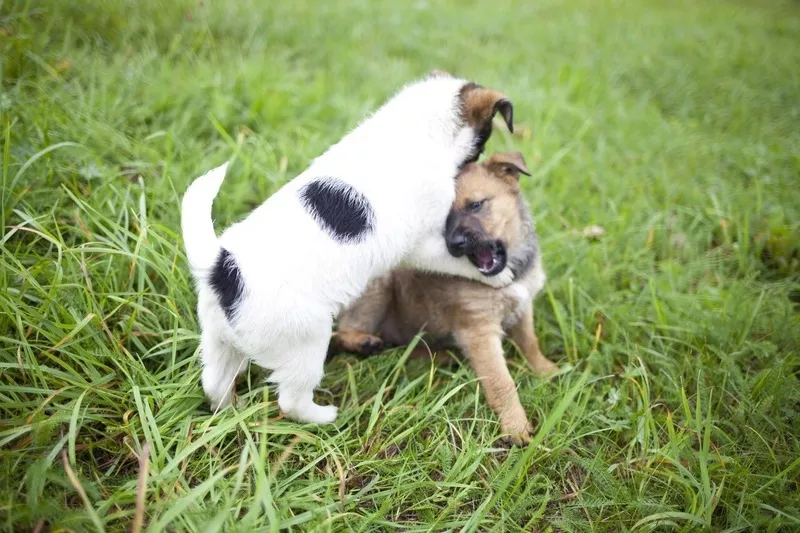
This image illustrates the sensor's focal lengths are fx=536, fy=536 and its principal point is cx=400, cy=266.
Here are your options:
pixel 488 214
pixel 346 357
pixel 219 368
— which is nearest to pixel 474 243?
pixel 488 214

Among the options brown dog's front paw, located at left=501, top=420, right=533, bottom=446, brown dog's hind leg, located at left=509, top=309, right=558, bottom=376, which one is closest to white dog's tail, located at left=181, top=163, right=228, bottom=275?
brown dog's front paw, located at left=501, top=420, right=533, bottom=446

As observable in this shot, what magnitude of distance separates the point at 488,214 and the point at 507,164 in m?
0.37

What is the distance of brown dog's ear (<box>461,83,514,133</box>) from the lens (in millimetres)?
3141

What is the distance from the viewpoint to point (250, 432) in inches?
103

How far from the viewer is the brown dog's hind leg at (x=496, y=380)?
291 centimetres

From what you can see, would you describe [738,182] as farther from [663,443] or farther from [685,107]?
[663,443]

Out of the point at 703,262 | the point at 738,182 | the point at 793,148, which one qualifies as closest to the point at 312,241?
the point at 703,262

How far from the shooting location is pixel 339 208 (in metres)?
2.58

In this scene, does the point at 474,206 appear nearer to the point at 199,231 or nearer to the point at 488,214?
the point at 488,214

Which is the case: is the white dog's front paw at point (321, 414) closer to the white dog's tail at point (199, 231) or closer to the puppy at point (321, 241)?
the puppy at point (321, 241)

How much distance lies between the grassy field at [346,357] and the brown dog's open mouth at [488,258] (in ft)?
2.03

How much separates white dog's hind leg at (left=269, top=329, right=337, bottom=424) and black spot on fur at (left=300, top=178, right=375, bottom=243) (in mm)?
500

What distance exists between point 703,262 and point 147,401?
398cm

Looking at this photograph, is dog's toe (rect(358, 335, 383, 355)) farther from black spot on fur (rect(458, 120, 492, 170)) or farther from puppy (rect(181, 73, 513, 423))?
black spot on fur (rect(458, 120, 492, 170))
